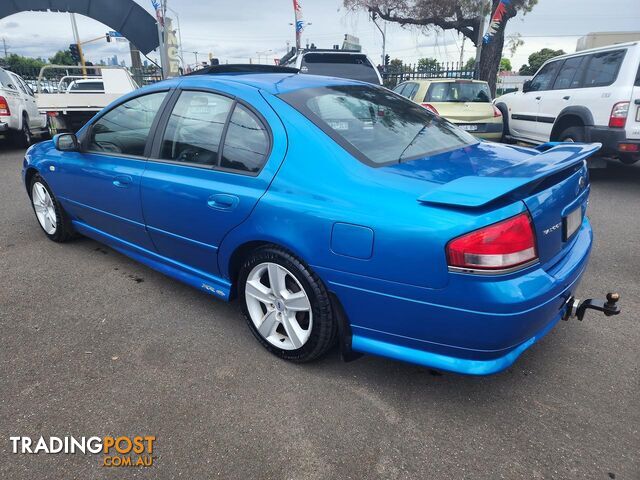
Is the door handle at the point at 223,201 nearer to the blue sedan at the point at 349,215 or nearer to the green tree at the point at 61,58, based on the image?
the blue sedan at the point at 349,215

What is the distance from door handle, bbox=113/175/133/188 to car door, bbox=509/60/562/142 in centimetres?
684

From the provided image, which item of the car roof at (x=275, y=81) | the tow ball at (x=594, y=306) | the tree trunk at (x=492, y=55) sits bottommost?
the tow ball at (x=594, y=306)

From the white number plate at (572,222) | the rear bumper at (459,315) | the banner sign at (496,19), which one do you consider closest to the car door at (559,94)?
the white number plate at (572,222)

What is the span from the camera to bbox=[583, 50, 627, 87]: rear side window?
608cm

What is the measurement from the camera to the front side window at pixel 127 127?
3.16 meters

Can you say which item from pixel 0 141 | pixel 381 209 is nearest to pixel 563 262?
pixel 381 209

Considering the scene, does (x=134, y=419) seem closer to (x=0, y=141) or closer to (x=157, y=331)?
(x=157, y=331)

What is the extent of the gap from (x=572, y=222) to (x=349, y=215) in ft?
3.91

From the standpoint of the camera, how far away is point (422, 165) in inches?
89.5

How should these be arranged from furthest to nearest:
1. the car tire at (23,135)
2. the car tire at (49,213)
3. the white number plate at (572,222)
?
the car tire at (23,135), the car tire at (49,213), the white number plate at (572,222)

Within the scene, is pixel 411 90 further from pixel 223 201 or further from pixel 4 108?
pixel 4 108

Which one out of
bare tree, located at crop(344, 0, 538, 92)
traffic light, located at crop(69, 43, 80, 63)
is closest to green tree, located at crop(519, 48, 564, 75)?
bare tree, located at crop(344, 0, 538, 92)

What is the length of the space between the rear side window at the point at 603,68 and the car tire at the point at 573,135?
0.64 metres

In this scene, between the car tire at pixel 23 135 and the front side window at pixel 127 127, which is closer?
the front side window at pixel 127 127
